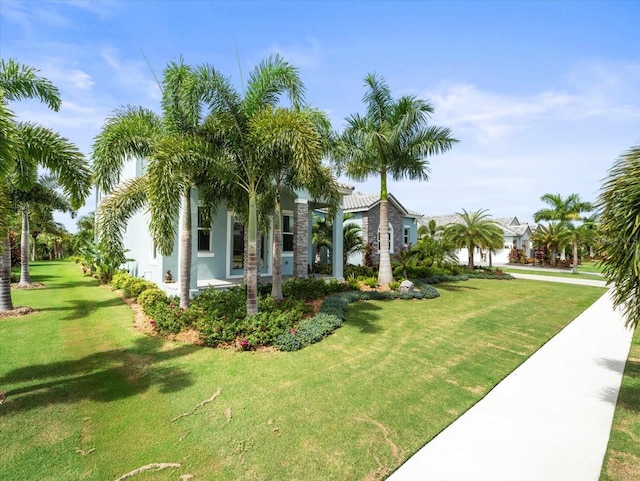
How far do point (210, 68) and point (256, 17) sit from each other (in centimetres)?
221

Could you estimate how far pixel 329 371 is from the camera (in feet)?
21.2

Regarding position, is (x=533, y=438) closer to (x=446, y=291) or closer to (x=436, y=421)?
(x=436, y=421)

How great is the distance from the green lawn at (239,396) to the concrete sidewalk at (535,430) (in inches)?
10.6

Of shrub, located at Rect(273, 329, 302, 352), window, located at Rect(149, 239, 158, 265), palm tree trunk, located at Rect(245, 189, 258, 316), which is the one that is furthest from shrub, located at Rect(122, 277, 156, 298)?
shrub, located at Rect(273, 329, 302, 352)

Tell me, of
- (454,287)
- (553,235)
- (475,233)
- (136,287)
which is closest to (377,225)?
(475,233)

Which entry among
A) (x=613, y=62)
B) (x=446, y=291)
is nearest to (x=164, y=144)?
(x=613, y=62)

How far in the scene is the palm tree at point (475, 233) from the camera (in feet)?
74.9

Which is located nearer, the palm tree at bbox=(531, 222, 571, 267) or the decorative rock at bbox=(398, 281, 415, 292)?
the decorative rock at bbox=(398, 281, 415, 292)

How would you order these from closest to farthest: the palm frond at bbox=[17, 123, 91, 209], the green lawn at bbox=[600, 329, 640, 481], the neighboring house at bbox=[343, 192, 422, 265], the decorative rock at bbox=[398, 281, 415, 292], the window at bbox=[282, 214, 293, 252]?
the green lawn at bbox=[600, 329, 640, 481] → the palm frond at bbox=[17, 123, 91, 209] → the decorative rock at bbox=[398, 281, 415, 292] → the window at bbox=[282, 214, 293, 252] → the neighboring house at bbox=[343, 192, 422, 265]

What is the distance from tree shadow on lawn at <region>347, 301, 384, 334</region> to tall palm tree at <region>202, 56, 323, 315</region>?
3.13m

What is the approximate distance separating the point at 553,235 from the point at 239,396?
38.2 meters

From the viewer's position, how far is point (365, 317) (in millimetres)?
10273

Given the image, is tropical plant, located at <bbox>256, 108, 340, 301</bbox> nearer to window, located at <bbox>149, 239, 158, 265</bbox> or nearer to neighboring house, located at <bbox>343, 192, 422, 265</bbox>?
window, located at <bbox>149, 239, 158, 265</bbox>

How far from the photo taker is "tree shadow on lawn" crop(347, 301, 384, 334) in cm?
925
